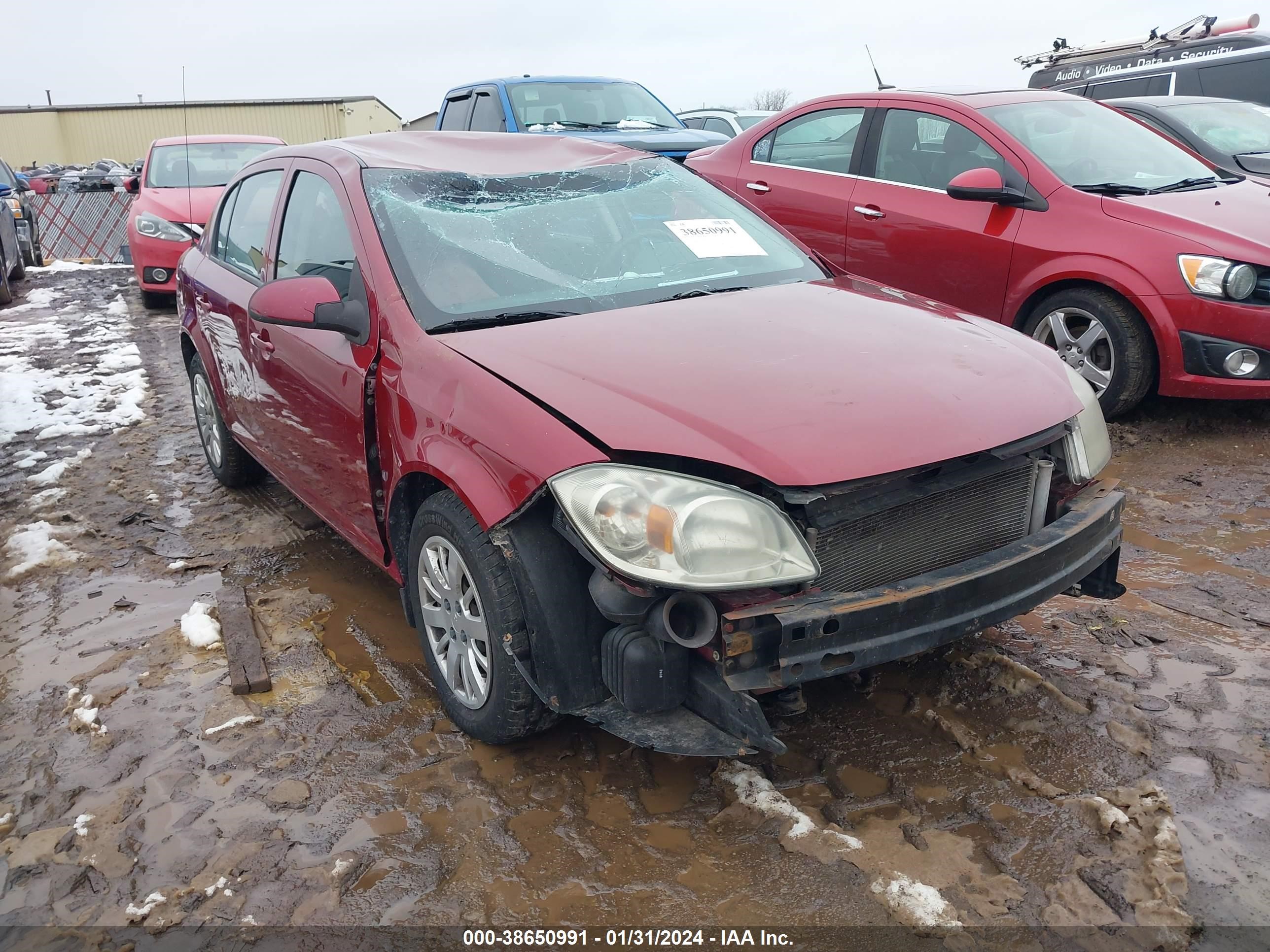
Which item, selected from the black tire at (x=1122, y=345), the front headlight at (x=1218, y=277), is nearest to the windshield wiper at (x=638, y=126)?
the black tire at (x=1122, y=345)

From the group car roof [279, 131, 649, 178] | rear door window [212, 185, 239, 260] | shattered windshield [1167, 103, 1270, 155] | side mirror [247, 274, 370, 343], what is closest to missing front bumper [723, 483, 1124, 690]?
side mirror [247, 274, 370, 343]

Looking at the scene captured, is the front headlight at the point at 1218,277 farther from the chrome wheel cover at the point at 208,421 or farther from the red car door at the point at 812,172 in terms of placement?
the chrome wheel cover at the point at 208,421

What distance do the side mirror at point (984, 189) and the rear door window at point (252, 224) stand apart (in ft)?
11.0

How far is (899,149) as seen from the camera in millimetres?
5793

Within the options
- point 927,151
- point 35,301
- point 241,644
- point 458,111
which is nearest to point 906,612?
point 241,644

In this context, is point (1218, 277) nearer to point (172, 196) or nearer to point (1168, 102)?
point (1168, 102)

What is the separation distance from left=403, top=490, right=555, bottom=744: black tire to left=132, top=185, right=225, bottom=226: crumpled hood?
339 inches

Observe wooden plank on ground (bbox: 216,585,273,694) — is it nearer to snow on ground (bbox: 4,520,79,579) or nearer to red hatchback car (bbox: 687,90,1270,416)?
snow on ground (bbox: 4,520,79,579)

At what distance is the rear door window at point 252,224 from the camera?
3.98 m

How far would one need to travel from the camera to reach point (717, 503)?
2188mm

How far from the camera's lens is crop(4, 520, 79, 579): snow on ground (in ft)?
13.7

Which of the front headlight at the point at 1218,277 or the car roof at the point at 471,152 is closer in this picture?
the car roof at the point at 471,152

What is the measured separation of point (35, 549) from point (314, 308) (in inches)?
88.5

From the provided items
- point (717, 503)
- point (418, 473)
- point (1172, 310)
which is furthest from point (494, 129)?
point (717, 503)
